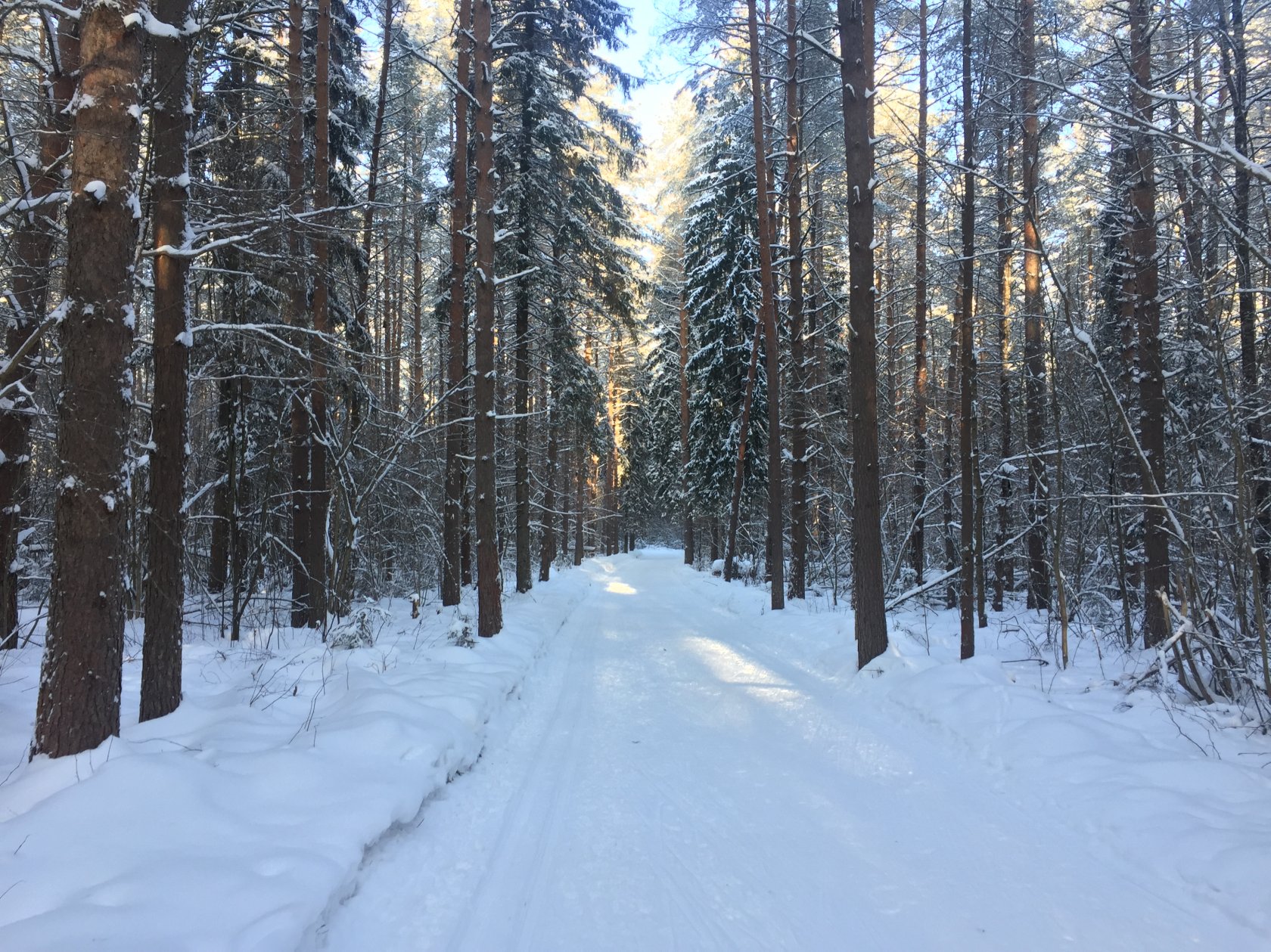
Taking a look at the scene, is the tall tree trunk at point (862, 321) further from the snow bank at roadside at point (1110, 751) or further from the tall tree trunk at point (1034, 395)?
the tall tree trunk at point (1034, 395)

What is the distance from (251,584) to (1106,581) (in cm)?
1334

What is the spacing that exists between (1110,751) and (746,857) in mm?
2789

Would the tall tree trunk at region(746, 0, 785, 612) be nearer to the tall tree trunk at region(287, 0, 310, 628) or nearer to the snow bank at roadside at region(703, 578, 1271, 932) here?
the snow bank at roadside at region(703, 578, 1271, 932)

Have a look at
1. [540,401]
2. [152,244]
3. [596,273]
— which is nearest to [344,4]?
[596,273]

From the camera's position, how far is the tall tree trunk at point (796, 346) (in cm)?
1291

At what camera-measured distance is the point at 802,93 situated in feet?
47.9

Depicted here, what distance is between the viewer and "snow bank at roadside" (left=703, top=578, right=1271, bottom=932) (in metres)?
3.18

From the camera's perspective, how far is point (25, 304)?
6.20 metres

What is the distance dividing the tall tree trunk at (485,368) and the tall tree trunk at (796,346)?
20.4 feet

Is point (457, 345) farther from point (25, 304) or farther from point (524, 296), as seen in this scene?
point (25, 304)

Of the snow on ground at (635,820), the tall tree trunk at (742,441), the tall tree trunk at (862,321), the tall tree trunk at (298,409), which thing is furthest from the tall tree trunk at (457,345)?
the tall tree trunk at (742,441)

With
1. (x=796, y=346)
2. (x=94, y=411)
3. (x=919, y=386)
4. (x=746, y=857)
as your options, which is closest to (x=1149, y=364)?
(x=796, y=346)

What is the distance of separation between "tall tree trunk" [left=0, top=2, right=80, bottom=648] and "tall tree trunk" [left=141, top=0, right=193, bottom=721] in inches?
51.4

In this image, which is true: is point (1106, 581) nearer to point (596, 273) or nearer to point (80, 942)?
point (596, 273)
